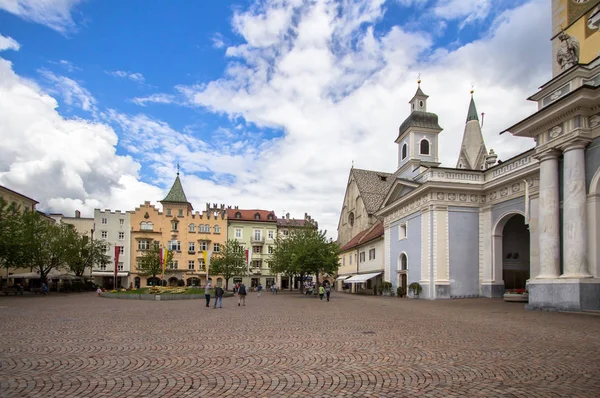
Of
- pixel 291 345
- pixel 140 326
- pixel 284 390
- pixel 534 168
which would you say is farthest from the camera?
pixel 534 168

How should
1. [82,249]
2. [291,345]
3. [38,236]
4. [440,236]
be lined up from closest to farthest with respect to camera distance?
1. [291,345]
2. [440,236]
3. [38,236]
4. [82,249]

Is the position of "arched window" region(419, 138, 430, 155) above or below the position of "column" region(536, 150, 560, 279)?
above

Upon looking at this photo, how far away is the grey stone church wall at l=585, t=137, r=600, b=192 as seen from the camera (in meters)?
19.9

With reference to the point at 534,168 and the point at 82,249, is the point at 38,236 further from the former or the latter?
the point at 534,168

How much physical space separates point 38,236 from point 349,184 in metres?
47.1

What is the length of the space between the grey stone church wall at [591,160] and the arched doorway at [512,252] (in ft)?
41.0

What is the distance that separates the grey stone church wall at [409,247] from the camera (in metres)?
36.4

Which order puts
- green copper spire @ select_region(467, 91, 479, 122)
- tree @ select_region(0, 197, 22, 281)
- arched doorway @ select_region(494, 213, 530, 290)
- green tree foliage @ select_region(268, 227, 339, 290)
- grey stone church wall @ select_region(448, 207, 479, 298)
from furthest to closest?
green copper spire @ select_region(467, 91, 479, 122) < green tree foliage @ select_region(268, 227, 339, 290) < tree @ select_region(0, 197, 22, 281) < grey stone church wall @ select_region(448, 207, 479, 298) < arched doorway @ select_region(494, 213, 530, 290)

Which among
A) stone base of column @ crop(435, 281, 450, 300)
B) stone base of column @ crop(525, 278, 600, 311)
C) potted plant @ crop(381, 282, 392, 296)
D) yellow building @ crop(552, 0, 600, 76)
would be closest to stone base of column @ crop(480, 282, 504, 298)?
stone base of column @ crop(435, 281, 450, 300)

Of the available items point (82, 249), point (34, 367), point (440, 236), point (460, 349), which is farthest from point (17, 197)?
point (460, 349)

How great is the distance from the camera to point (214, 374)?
761 centimetres

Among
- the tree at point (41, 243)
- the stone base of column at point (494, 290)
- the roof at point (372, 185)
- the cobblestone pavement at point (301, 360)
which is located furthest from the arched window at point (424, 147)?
the cobblestone pavement at point (301, 360)

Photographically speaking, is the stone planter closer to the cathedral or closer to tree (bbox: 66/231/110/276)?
the cathedral

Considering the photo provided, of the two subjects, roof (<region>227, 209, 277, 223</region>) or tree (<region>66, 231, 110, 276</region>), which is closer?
tree (<region>66, 231, 110, 276</region>)
